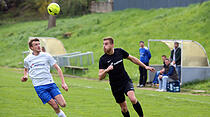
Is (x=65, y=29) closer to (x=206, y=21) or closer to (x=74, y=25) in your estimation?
(x=74, y=25)

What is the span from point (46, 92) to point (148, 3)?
31.2 meters

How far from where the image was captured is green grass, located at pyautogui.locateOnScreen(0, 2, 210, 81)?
26516mm

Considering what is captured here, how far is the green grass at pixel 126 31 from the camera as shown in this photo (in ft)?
87.0

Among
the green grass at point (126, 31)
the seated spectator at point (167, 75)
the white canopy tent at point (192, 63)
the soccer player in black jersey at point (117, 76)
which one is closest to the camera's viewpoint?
the soccer player in black jersey at point (117, 76)

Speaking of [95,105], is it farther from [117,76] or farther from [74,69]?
[74,69]

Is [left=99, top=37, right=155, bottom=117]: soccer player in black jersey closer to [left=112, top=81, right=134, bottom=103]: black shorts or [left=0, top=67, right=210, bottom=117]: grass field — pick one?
[left=112, top=81, right=134, bottom=103]: black shorts

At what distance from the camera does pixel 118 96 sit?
8.38 metres

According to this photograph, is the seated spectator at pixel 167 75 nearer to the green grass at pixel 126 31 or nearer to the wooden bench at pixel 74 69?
the green grass at pixel 126 31

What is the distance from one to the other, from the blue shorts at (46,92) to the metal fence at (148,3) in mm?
27336

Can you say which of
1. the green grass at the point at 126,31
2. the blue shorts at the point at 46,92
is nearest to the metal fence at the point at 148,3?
the green grass at the point at 126,31

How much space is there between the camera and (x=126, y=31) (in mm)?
32688

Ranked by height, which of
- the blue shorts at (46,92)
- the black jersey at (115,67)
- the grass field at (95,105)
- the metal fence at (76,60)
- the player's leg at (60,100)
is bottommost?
the metal fence at (76,60)

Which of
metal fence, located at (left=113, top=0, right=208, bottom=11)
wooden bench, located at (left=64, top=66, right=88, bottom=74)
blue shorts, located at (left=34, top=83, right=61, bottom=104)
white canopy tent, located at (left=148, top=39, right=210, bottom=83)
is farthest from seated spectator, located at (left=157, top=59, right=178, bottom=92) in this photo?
metal fence, located at (left=113, top=0, right=208, bottom=11)

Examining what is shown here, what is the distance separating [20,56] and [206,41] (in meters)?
19.6
